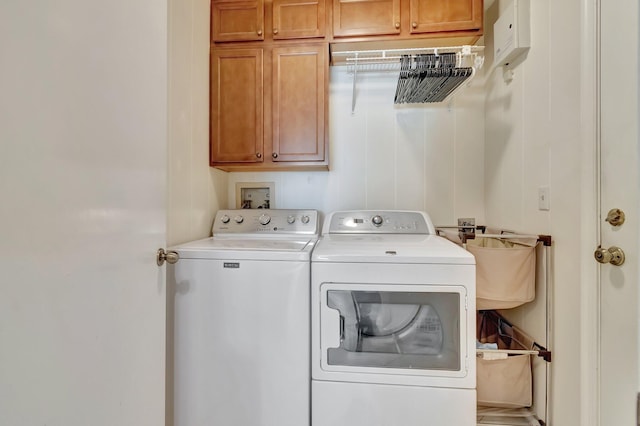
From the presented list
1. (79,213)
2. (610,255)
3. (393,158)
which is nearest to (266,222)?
(393,158)

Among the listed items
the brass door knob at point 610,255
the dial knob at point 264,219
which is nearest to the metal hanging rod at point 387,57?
the dial knob at point 264,219

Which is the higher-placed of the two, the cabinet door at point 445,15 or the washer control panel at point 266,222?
the cabinet door at point 445,15

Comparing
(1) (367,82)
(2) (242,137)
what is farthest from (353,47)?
(2) (242,137)

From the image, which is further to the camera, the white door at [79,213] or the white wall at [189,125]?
the white wall at [189,125]

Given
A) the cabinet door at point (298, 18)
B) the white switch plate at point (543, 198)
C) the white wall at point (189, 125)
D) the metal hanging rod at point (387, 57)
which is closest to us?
the white switch plate at point (543, 198)

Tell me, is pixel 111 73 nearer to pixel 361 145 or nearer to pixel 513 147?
pixel 361 145

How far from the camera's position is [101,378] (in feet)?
2.44

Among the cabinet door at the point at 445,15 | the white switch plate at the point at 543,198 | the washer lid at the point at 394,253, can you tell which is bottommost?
the washer lid at the point at 394,253

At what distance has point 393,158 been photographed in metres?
2.21

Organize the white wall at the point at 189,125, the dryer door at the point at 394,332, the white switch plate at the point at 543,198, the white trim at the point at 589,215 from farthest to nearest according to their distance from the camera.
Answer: the white wall at the point at 189,125 < the white switch plate at the point at 543,198 < the dryer door at the point at 394,332 < the white trim at the point at 589,215

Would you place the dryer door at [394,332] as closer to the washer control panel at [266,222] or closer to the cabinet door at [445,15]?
the washer control panel at [266,222]

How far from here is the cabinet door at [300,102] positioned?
6.26 ft

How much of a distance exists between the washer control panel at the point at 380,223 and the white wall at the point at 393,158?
0.86 ft

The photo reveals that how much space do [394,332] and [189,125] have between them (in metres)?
1.63
